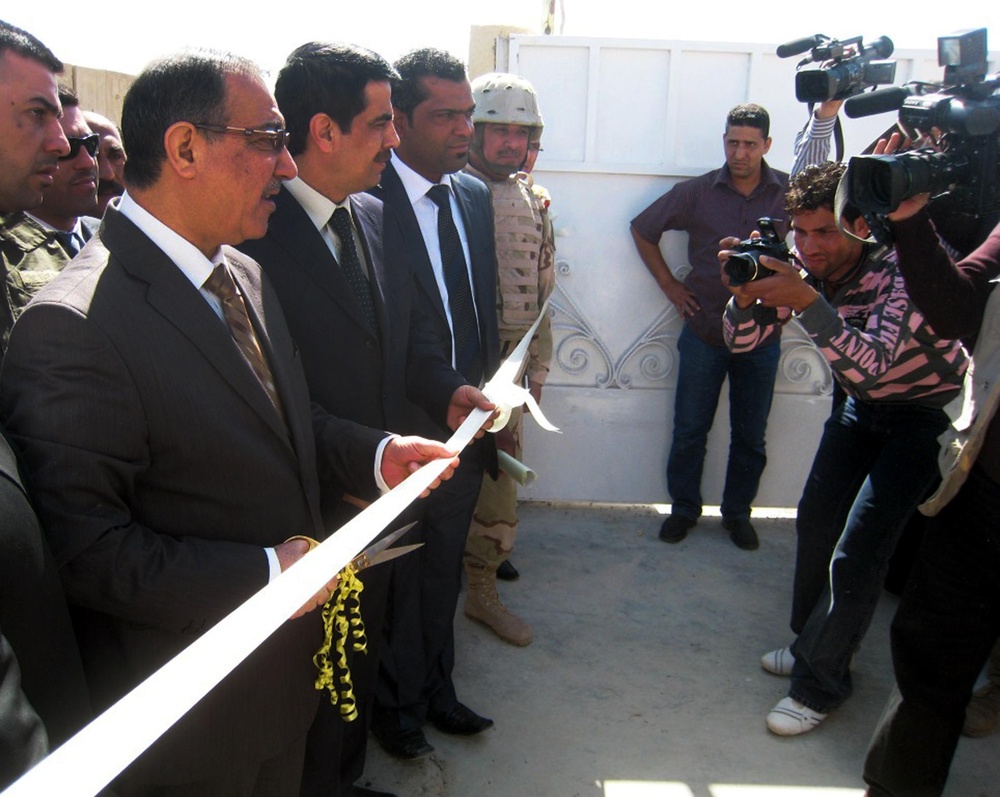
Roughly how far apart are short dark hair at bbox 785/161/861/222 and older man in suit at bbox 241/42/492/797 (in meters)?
1.33

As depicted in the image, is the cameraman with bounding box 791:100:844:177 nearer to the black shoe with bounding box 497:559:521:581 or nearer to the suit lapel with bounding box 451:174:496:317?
the suit lapel with bounding box 451:174:496:317

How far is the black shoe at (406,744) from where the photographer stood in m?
2.78

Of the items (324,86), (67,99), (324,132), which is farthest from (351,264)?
(67,99)

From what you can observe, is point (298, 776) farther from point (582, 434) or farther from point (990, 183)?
point (582, 434)

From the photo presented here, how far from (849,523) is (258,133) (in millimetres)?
2227

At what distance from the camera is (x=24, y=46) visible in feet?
6.34

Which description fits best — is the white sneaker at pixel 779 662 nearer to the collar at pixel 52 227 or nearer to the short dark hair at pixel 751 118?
the short dark hair at pixel 751 118

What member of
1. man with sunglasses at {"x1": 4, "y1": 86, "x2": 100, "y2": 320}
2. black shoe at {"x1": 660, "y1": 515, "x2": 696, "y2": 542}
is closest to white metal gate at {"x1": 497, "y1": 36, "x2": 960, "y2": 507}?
black shoe at {"x1": 660, "y1": 515, "x2": 696, "y2": 542}

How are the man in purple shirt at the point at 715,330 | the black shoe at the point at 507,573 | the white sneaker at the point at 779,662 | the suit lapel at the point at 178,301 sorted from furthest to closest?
the man in purple shirt at the point at 715,330
the black shoe at the point at 507,573
the white sneaker at the point at 779,662
the suit lapel at the point at 178,301

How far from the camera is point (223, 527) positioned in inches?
63.3

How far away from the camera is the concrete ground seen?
2.78 meters

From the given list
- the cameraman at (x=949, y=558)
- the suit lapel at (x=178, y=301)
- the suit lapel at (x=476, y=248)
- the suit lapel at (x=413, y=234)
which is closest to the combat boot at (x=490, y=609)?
the suit lapel at (x=476, y=248)

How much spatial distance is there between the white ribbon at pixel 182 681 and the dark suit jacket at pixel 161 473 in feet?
0.56

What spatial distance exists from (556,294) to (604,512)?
1.32 m
